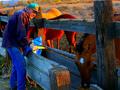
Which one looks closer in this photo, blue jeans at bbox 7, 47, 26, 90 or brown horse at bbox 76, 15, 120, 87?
brown horse at bbox 76, 15, 120, 87

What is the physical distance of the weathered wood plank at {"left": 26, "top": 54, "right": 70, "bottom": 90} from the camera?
4652 mm

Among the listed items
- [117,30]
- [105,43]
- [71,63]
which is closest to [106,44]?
[105,43]

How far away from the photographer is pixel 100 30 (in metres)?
4.75

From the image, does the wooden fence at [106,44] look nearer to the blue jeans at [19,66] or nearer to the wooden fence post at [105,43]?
the wooden fence post at [105,43]

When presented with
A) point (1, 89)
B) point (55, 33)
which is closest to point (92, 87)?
point (1, 89)

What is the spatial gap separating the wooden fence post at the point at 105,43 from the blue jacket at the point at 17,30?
1.95 m

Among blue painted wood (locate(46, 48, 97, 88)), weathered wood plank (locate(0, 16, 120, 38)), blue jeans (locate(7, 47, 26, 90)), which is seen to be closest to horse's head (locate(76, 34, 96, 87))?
blue painted wood (locate(46, 48, 97, 88))

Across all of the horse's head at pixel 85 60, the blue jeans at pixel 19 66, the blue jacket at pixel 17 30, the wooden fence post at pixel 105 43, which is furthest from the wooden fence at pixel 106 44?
the blue jeans at pixel 19 66

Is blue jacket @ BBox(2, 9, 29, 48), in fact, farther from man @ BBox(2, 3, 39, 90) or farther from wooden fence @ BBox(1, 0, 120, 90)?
wooden fence @ BBox(1, 0, 120, 90)

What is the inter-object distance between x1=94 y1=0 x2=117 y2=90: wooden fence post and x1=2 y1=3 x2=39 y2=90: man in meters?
1.95

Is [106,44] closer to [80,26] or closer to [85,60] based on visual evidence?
[85,60]

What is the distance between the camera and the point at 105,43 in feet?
15.5

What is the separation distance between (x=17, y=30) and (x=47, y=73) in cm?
130

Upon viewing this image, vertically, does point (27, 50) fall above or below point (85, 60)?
below
